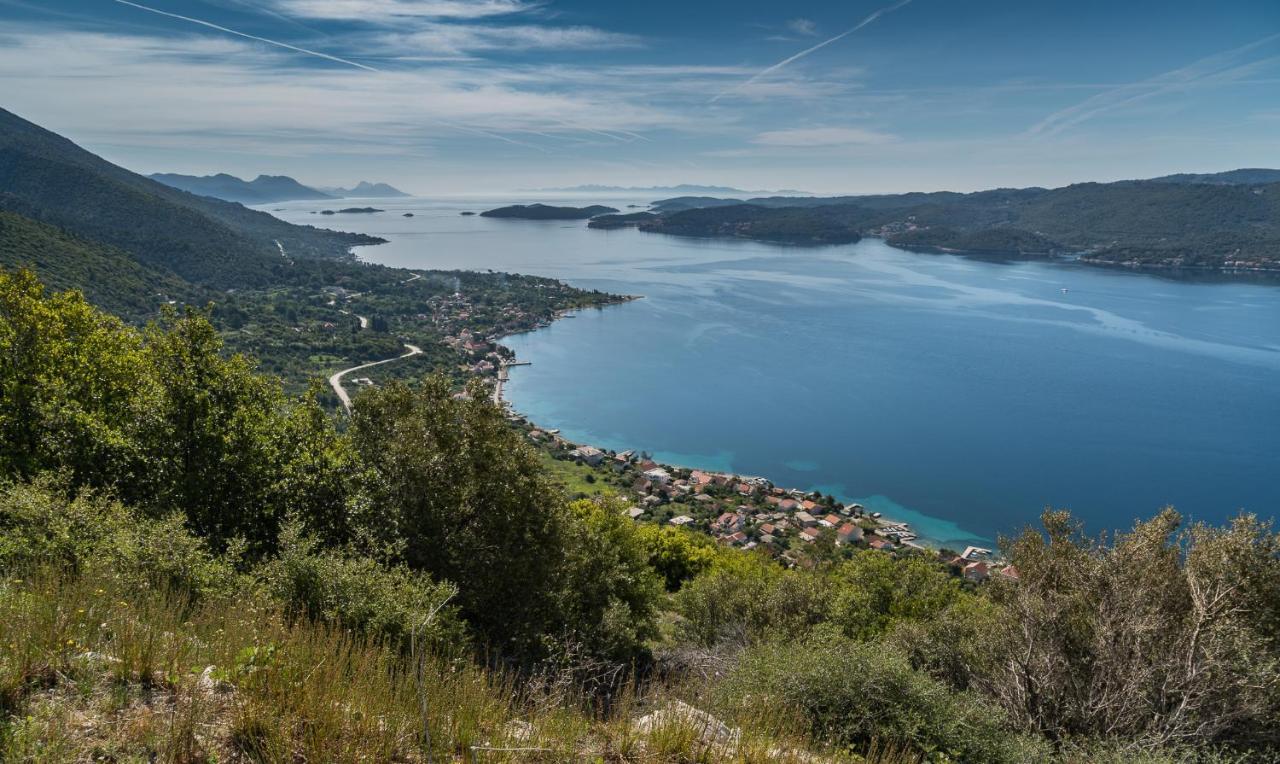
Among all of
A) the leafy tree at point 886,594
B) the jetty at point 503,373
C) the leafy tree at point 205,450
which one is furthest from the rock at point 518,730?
the jetty at point 503,373

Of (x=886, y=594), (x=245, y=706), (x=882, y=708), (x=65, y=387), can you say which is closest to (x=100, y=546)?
(x=245, y=706)

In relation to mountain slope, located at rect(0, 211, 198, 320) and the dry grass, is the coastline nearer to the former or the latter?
the dry grass

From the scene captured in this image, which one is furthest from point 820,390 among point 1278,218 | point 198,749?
point 1278,218

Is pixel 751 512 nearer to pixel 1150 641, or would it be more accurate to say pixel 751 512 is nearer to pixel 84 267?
pixel 1150 641

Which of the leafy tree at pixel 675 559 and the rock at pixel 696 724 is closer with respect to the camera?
the rock at pixel 696 724

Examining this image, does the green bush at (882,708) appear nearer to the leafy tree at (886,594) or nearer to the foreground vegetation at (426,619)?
the foreground vegetation at (426,619)

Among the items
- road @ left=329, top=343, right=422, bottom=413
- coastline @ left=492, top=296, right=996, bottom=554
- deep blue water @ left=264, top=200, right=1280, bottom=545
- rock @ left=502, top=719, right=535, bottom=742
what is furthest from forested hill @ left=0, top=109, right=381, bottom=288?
rock @ left=502, top=719, right=535, bottom=742
